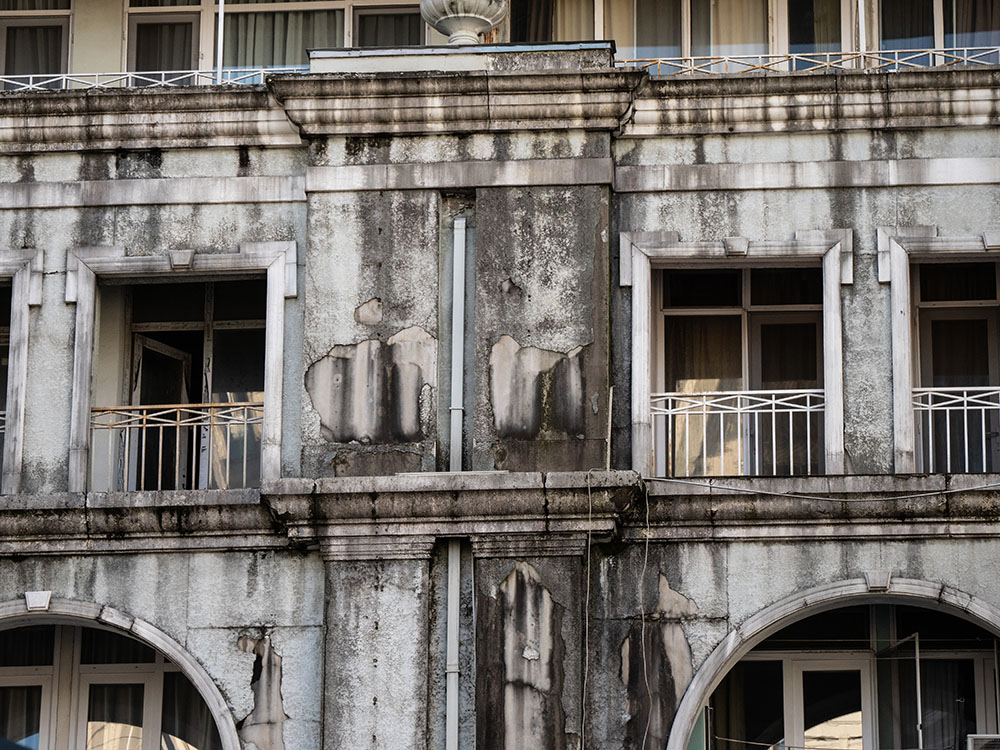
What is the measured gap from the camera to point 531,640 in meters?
17.5

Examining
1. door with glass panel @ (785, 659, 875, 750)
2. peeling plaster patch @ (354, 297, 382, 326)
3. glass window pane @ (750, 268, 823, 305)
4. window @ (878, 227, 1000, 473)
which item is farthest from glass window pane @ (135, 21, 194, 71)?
door with glass panel @ (785, 659, 875, 750)

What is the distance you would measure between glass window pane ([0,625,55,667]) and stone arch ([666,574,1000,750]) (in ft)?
21.0

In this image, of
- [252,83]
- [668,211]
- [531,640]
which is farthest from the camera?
[252,83]

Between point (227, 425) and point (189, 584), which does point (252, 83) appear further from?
point (189, 584)

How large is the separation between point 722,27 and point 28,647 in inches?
353

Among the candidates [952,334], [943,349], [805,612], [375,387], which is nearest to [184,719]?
[375,387]

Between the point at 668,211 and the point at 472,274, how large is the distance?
1823mm

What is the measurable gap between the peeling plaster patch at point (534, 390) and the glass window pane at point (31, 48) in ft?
20.2

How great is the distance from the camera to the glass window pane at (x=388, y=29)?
20.7 m

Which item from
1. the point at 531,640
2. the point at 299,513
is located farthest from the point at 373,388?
the point at 531,640

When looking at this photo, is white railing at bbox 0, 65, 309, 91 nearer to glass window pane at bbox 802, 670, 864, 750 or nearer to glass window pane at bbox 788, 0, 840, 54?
glass window pane at bbox 788, 0, 840, 54

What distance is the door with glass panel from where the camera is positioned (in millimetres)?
19391

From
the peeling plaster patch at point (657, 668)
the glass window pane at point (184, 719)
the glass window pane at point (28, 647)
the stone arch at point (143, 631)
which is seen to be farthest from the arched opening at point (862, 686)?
the glass window pane at point (28, 647)

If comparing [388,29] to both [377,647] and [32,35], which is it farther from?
[377,647]
